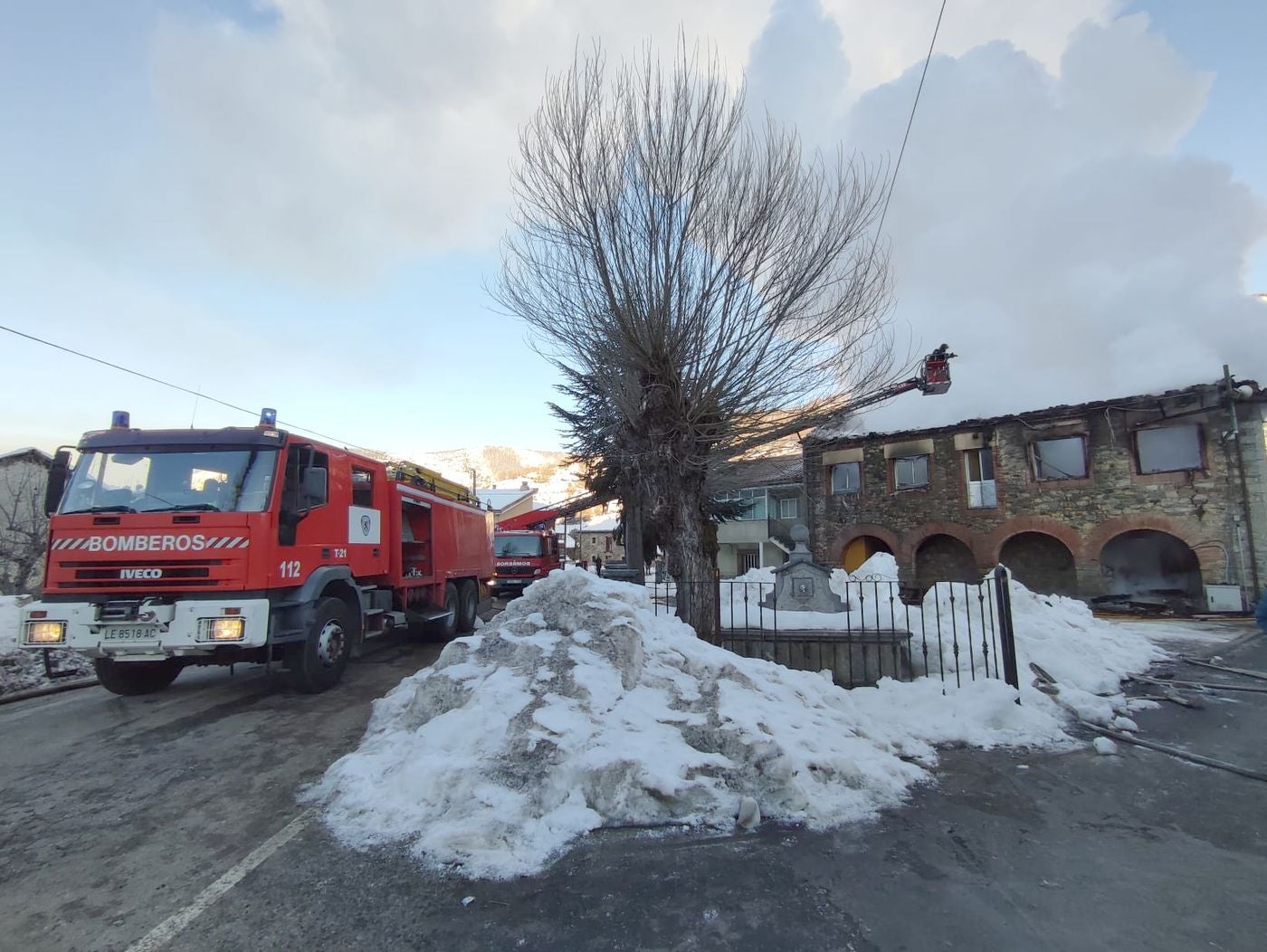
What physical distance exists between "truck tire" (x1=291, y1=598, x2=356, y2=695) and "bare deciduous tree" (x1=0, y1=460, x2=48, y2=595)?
12.4m

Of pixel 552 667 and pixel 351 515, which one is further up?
pixel 351 515

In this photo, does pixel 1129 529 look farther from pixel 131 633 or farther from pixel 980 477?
pixel 131 633

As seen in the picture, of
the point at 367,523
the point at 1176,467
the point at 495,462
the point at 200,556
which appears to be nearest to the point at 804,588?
the point at 367,523

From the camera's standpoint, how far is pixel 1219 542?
16.0 metres

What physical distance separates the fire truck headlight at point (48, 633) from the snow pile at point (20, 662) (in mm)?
1313

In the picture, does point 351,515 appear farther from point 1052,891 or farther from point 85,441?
point 1052,891

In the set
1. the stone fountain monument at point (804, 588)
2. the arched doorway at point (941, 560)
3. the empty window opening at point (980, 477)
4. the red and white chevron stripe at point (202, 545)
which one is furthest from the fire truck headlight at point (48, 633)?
the empty window opening at point (980, 477)

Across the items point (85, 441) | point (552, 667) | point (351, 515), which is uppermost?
point (85, 441)

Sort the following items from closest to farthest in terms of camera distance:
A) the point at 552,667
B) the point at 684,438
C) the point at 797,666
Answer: the point at 552,667 → the point at 797,666 → the point at 684,438

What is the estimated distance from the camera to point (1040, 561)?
65.8ft

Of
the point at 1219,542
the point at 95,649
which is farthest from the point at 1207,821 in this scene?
the point at 1219,542

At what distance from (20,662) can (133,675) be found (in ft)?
8.83

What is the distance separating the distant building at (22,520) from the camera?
14.3m

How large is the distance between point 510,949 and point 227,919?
4.33 feet
